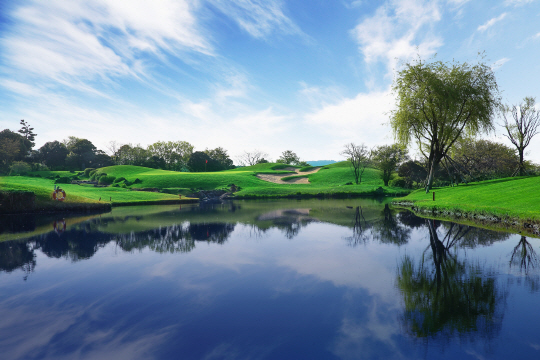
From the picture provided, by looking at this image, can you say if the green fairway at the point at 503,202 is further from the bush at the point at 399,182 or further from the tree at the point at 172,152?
the tree at the point at 172,152

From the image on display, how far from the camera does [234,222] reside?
22906mm

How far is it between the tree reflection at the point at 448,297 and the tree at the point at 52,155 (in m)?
103

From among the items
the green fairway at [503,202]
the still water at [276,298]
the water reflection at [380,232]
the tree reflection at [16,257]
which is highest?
the green fairway at [503,202]

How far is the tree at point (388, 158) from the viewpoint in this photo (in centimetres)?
6281

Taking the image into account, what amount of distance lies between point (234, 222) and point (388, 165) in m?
49.8

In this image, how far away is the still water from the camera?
580 cm

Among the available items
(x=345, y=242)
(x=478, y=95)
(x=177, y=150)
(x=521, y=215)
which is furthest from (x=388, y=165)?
(x=177, y=150)

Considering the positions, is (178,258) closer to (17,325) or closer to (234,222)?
(17,325)

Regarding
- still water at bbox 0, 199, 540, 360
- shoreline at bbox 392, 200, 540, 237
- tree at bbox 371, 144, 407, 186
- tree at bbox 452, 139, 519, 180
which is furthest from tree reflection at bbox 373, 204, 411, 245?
tree at bbox 371, 144, 407, 186

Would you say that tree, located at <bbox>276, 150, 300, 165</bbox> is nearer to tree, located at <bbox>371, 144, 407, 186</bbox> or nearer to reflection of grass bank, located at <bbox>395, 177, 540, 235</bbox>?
tree, located at <bbox>371, 144, 407, 186</bbox>

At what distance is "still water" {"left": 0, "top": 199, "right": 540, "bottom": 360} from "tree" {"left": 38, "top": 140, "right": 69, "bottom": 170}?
87361mm

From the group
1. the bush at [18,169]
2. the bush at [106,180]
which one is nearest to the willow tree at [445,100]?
the bush at [106,180]

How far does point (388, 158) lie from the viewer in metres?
63.2

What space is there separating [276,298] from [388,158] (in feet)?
202
